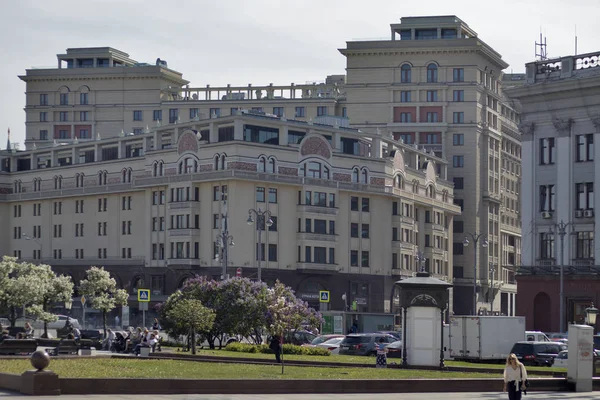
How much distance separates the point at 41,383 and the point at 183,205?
81.1 meters

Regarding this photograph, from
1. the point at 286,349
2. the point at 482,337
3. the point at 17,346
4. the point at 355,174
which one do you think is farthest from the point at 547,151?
the point at 17,346

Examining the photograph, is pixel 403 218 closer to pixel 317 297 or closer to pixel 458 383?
pixel 317 297

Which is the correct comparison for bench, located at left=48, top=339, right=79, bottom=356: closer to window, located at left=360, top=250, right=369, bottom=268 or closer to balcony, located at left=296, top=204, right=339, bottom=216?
balcony, located at left=296, top=204, right=339, bottom=216

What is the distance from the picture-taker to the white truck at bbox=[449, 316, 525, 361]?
62.2 metres

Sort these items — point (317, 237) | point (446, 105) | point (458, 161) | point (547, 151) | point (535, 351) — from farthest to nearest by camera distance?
1. point (458, 161)
2. point (446, 105)
3. point (317, 237)
4. point (547, 151)
5. point (535, 351)

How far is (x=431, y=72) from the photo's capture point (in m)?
144

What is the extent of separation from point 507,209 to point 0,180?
203 ft

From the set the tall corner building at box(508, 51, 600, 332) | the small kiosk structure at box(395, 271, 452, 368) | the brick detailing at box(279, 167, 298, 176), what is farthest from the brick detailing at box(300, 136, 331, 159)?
the small kiosk structure at box(395, 271, 452, 368)

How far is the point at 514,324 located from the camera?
6366 cm

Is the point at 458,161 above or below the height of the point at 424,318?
above

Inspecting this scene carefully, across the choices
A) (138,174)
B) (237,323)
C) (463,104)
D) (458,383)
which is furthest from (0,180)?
(458,383)

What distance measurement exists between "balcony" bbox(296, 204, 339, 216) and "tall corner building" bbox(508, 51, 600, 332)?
2938 cm

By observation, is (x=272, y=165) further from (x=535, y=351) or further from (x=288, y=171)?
(x=535, y=351)

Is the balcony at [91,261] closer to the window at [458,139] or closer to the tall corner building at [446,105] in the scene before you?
the tall corner building at [446,105]
